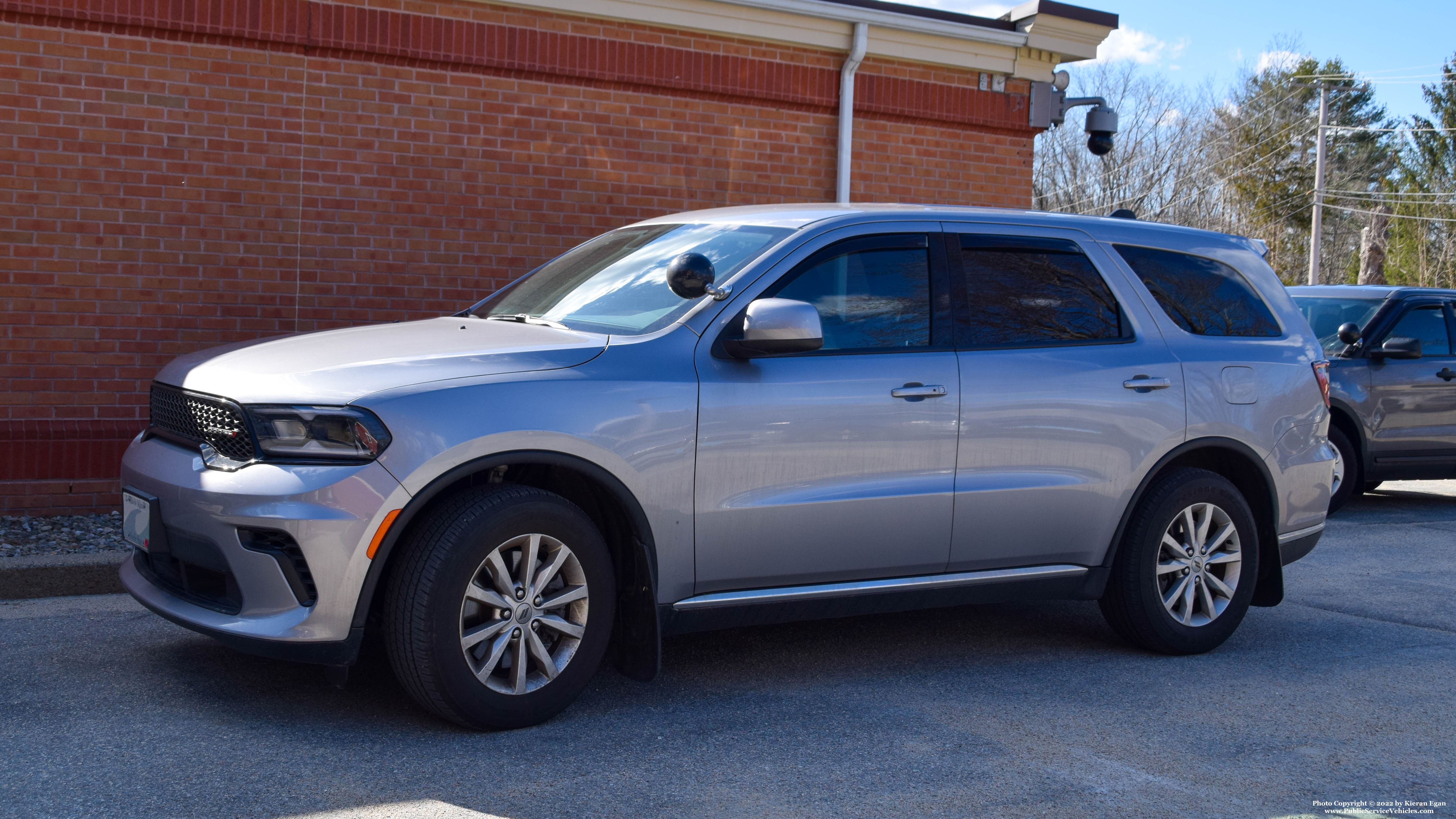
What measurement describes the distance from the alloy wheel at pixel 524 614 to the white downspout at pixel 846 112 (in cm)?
620

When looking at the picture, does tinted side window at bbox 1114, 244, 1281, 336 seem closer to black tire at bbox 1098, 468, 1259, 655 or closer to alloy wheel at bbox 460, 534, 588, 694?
black tire at bbox 1098, 468, 1259, 655

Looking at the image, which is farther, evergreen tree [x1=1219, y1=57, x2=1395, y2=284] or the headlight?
evergreen tree [x1=1219, y1=57, x2=1395, y2=284]

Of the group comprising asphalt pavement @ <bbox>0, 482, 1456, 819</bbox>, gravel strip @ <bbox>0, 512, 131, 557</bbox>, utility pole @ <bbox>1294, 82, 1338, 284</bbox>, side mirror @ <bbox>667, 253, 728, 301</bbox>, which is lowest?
asphalt pavement @ <bbox>0, 482, 1456, 819</bbox>

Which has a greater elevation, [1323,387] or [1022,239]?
[1022,239]

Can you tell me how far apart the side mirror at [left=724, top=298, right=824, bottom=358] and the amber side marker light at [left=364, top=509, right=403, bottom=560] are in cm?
129

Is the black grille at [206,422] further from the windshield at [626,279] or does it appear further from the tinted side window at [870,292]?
the tinted side window at [870,292]

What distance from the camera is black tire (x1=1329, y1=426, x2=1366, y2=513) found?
1002cm

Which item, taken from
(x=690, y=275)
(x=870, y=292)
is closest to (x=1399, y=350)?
(x=870, y=292)

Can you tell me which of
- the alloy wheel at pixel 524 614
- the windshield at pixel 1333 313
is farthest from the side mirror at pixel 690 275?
the windshield at pixel 1333 313

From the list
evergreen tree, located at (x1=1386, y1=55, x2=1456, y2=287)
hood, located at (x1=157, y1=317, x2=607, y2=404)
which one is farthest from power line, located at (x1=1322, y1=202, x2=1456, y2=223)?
hood, located at (x1=157, y1=317, x2=607, y2=404)

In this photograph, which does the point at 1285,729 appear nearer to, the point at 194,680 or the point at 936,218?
the point at 936,218

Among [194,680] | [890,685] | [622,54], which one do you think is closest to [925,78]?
[622,54]

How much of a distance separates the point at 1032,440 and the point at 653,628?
1.72m

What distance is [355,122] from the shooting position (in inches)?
324
